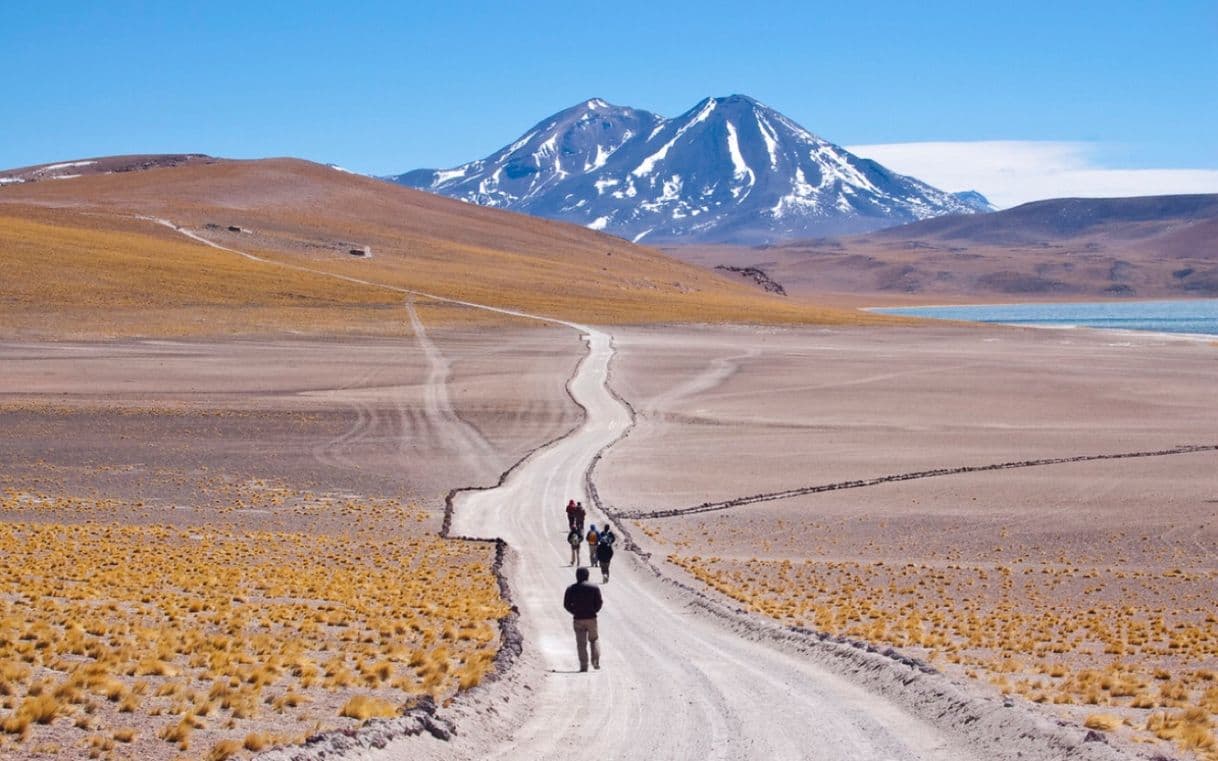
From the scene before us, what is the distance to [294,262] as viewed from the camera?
355 feet

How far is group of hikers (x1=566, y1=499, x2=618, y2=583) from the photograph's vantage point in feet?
68.8

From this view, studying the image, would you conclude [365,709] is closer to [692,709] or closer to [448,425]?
[692,709]

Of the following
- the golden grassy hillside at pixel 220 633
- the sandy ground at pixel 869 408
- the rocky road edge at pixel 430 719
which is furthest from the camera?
the sandy ground at pixel 869 408

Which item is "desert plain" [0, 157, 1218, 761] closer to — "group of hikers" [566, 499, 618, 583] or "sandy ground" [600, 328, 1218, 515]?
"sandy ground" [600, 328, 1218, 515]

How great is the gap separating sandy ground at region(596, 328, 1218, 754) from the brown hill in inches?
1124

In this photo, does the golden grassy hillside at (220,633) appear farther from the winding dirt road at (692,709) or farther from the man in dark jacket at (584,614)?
the man in dark jacket at (584,614)

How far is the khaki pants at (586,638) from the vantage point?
541 inches

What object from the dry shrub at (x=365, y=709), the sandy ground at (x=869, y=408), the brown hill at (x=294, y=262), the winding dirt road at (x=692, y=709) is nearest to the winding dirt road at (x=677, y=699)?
the winding dirt road at (x=692, y=709)

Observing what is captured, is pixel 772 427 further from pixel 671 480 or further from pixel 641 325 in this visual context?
pixel 641 325

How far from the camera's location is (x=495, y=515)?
2906 centimetres

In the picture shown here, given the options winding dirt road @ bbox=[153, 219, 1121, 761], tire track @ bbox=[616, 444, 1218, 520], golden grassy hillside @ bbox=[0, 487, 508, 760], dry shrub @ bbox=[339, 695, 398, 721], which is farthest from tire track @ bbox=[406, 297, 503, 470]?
dry shrub @ bbox=[339, 695, 398, 721]

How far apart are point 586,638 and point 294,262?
324 feet

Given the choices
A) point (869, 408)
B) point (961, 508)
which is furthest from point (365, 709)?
point (869, 408)

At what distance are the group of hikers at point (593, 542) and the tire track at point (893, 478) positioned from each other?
18.3 feet
